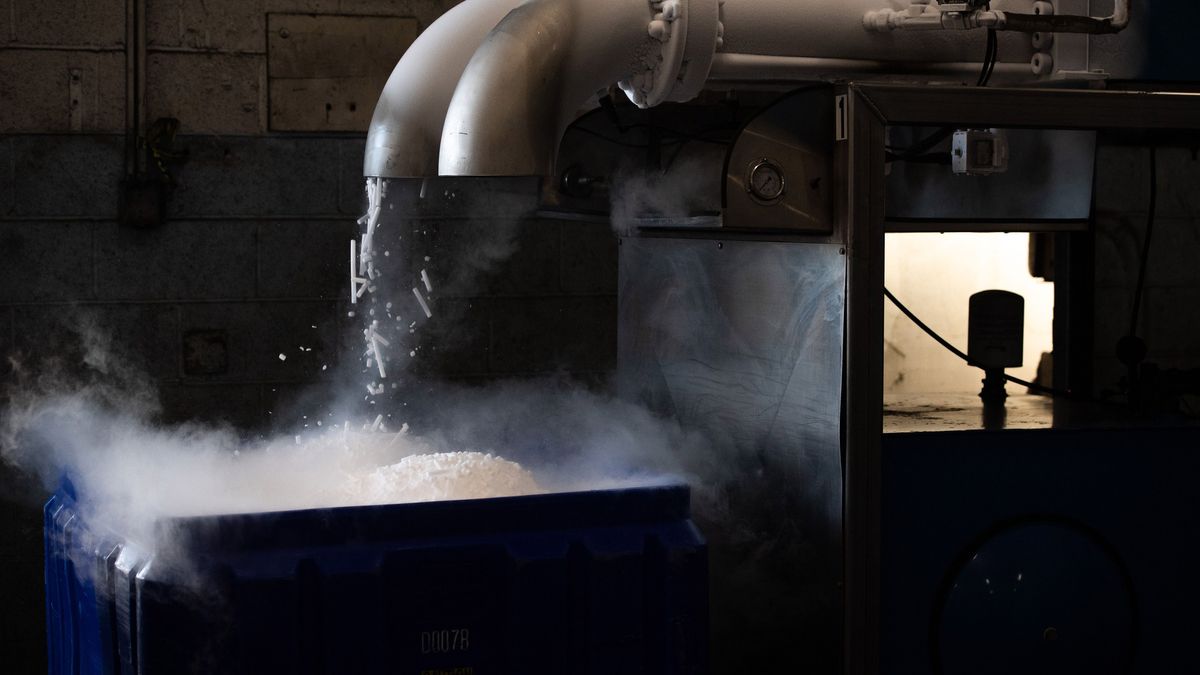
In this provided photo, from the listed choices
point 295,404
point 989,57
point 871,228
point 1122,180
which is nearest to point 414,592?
point 871,228

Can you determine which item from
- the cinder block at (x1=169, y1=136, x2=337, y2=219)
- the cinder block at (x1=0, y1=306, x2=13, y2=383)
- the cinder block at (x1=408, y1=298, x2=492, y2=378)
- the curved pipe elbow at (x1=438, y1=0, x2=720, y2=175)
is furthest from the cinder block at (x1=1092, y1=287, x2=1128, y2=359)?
the cinder block at (x1=0, y1=306, x2=13, y2=383)

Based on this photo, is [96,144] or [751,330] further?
[96,144]

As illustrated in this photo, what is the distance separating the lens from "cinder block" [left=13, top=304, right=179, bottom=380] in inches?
99.3

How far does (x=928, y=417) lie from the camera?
5.69 feet

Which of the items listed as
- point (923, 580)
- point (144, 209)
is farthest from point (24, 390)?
point (923, 580)

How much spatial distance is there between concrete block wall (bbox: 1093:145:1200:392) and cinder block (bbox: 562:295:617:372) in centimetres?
106

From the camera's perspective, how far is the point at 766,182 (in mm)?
1466

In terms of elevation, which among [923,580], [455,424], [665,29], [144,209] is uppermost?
[665,29]

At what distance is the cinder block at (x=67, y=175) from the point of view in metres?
2.51

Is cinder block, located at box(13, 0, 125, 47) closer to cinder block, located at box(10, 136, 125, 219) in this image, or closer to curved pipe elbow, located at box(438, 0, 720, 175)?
cinder block, located at box(10, 136, 125, 219)

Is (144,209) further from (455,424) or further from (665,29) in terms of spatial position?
(665,29)

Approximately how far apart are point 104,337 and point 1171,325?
2.37m

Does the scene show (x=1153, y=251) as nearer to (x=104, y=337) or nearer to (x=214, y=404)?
(x=214, y=404)

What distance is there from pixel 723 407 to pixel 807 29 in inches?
24.1
